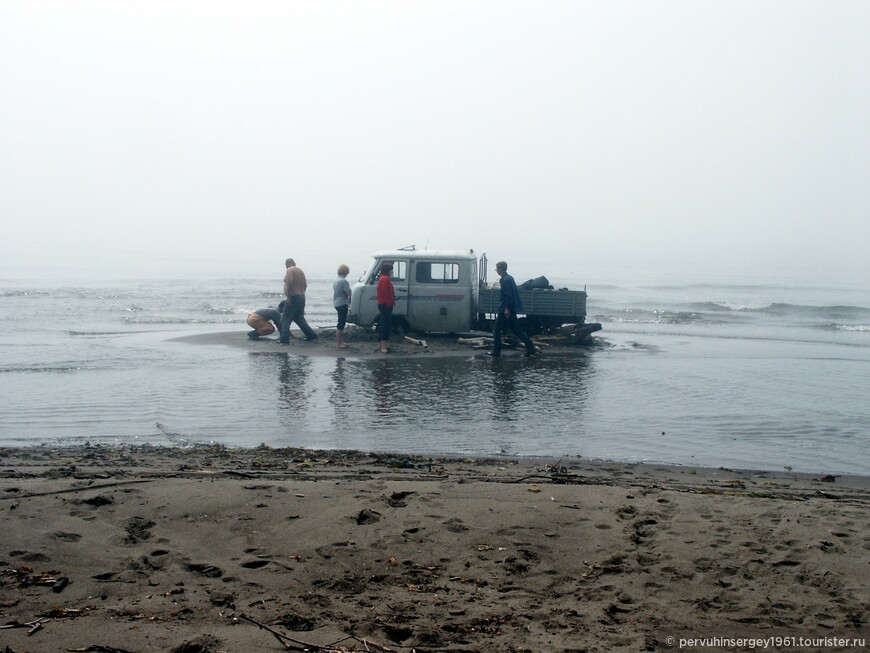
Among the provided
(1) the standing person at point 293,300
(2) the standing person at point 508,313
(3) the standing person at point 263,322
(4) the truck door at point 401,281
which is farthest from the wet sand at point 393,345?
(4) the truck door at point 401,281

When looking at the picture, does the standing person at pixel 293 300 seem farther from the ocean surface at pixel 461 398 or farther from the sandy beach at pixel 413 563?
the sandy beach at pixel 413 563

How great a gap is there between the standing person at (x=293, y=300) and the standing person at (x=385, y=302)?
1.78m

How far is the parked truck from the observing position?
55.8ft

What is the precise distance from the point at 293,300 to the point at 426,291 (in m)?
2.83

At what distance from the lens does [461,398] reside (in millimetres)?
11680

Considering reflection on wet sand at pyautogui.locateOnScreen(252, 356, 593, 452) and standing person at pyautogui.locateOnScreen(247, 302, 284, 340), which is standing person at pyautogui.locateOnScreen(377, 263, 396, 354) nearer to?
reflection on wet sand at pyautogui.locateOnScreen(252, 356, 593, 452)

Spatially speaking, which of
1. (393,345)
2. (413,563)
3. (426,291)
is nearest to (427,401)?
(393,345)

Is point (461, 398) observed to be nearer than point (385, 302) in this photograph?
Yes

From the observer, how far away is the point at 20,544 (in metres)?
4.75

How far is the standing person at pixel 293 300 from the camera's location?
1655cm

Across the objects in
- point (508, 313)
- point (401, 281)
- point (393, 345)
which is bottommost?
point (393, 345)

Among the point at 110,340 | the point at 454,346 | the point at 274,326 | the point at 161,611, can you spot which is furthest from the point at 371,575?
the point at 110,340

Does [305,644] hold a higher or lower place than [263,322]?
lower

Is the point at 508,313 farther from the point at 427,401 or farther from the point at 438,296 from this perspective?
the point at 427,401
